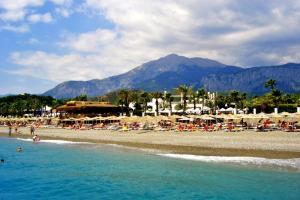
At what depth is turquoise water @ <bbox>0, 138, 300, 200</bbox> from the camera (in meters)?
16.2

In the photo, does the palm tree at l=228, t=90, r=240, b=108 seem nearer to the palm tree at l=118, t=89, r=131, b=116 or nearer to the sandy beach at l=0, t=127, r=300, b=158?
the palm tree at l=118, t=89, r=131, b=116

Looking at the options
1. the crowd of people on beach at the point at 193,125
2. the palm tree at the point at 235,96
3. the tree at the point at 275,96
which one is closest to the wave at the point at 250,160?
the crowd of people on beach at the point at 193,125

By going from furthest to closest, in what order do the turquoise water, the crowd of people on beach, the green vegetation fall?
the green vegetation, the crowd of people on beach, the turquoise water

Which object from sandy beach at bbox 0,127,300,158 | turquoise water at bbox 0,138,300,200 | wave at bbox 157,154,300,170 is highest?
sandy beach at bbox 0,127,300,158

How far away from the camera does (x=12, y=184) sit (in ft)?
64.4

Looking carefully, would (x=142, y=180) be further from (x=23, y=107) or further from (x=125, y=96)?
(x=23, y=107)

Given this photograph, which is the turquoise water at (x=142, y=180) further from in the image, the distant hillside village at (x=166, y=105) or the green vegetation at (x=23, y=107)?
the green vegetation at (x=23, y=107)

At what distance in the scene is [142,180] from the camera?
19.5 m

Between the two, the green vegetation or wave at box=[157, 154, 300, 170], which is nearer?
wave at box=[157, 154, 300, 170]

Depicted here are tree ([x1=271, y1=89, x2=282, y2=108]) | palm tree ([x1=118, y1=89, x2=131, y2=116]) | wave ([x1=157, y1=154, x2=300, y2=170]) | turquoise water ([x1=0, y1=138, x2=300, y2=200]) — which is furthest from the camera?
palm tree ([x1=118, y1=89, x2=131, y2=116])

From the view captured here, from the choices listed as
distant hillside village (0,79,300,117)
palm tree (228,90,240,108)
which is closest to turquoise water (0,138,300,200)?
distant hillside village (0,79,300,117)

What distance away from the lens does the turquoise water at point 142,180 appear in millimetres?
16250

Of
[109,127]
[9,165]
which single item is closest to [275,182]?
[9,165]

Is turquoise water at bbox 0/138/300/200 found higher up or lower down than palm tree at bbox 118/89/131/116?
lower down
